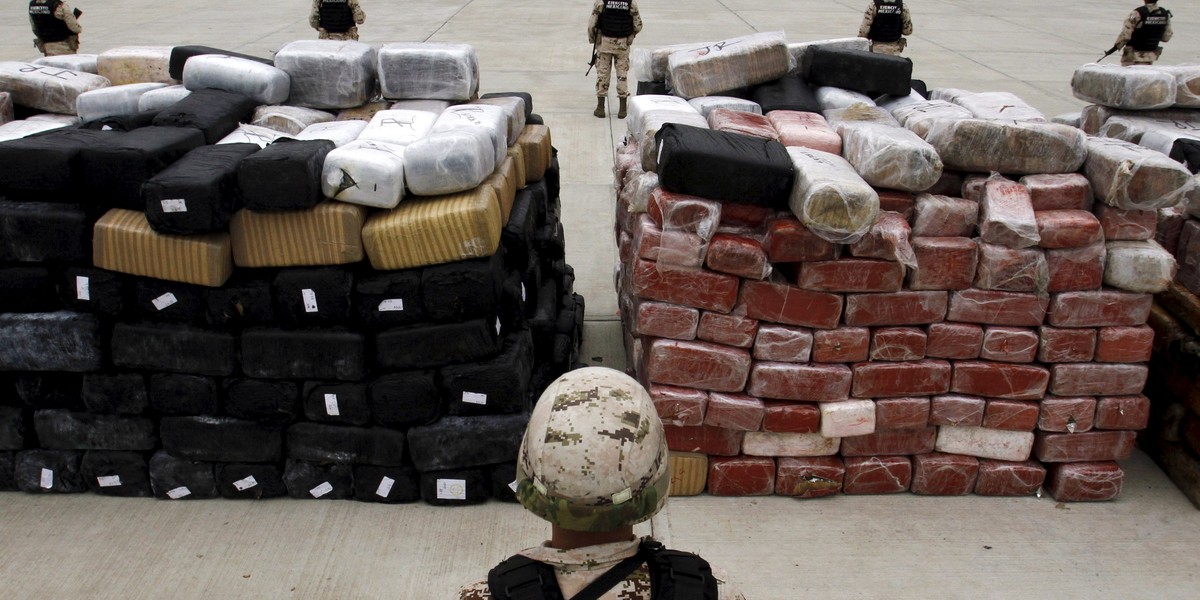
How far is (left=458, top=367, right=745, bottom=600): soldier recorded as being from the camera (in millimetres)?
2076

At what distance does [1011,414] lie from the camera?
189 inches

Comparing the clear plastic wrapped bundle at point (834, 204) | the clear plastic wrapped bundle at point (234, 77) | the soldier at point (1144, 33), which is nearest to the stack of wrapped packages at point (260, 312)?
the clear plastic wrapped bundle at point (234, 77)

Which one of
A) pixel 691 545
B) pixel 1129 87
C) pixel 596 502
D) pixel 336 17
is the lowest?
pixel 691 545

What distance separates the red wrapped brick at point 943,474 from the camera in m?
4.91

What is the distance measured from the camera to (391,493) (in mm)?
4773

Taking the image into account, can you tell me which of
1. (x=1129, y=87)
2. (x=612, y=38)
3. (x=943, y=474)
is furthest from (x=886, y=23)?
(x=943, y=474)

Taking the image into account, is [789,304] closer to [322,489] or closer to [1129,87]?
[322,489]

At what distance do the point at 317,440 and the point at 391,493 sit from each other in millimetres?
465

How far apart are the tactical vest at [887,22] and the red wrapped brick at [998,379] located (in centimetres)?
776

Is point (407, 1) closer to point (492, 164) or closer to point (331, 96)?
point (331, 96)

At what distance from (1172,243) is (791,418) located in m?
2.47

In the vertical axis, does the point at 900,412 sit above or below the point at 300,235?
below

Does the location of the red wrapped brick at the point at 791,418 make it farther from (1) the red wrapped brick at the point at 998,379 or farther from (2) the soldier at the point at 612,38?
(2) the soldier at the point at 612,38

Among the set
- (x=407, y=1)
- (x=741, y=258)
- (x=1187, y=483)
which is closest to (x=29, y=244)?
(x=741, y=258)
